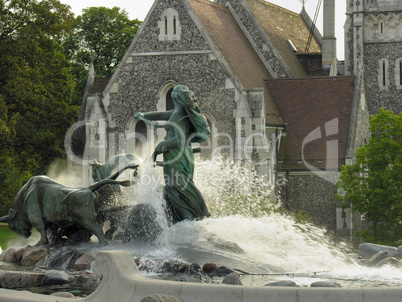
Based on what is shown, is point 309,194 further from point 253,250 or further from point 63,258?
point 63,258

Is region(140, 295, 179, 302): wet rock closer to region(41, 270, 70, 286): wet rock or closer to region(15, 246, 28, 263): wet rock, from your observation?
region(41, 270, 70, 286): wet rock

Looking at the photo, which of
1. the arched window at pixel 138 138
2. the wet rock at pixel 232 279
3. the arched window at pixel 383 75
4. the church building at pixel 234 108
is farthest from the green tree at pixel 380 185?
the wet rock at pixel 232 279

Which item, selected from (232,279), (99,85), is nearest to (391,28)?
(99,85)

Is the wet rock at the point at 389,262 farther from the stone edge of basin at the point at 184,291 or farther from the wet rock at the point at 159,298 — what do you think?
the wet rock at the point at 159,298

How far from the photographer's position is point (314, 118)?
29.3m

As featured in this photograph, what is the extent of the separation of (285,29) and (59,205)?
26855 millimetres

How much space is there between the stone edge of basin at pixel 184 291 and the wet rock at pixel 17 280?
125cm

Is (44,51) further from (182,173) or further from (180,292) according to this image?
(180,292)

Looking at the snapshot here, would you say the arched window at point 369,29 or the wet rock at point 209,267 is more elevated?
the arched window at point 369,29

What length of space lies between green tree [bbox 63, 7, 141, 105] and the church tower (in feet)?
38.6

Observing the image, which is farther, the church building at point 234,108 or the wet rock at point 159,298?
the church building at point 234,108

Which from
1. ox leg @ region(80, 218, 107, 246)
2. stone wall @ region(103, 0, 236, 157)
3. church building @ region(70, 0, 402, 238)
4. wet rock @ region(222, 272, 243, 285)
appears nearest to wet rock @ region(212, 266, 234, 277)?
wet rock @ region(222, 272, 243, 285)

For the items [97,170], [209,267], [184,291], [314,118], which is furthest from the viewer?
[314,118]

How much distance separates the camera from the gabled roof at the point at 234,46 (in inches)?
1115
